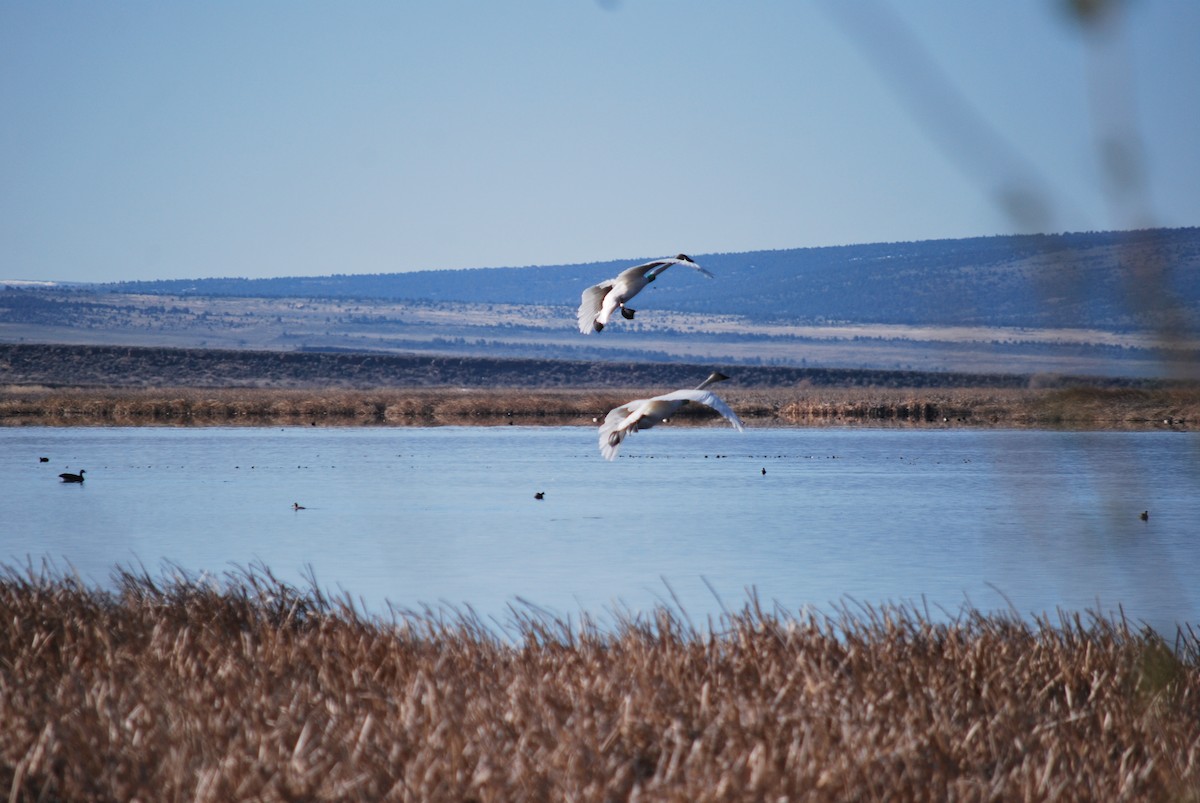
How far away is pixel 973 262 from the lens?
167 m

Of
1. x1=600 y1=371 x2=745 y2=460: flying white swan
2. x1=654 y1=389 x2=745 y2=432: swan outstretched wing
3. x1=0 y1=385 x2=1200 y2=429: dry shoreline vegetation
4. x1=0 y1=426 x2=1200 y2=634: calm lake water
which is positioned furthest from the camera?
x1=0 y1=385 x2=1200 y2=429: dry shoreline vegetation

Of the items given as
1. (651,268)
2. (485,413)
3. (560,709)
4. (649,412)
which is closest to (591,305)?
(651,268)

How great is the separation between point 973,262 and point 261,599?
164215mm

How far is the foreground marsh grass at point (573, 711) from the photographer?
5.70 meters

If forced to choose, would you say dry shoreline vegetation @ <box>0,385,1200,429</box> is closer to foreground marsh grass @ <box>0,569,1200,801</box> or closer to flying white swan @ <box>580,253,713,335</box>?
foreground marsh grass @ <box>0,569,1200,801</box>

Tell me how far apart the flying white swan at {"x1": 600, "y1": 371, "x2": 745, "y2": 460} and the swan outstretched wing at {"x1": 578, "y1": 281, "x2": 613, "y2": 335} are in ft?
1.58

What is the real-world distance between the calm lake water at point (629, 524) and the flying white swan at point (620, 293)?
5.65ft

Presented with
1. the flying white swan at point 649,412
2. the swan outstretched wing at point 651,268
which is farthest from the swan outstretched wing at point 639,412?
the swan outstretched wing at point 651,268

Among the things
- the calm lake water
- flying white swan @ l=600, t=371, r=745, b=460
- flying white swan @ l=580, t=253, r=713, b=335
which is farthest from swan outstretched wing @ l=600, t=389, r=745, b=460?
the calm lake water

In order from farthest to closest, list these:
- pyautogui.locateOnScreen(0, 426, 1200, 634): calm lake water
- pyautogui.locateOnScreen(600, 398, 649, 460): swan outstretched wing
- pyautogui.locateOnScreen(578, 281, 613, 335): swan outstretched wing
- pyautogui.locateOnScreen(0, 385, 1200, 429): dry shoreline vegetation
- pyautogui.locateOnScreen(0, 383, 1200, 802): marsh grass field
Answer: pyautogui.locateOnScreen(0, 385, 1200, 429): dry shoreline vegetation → pyautogui.locateOnScreen(0, 426, 1200, 634): calm lake water → pyautogui.locateOnScreen(578, 281, 613, 335): swan outstretched wing → pyautogui.locateOnScreen(600, 398, 649, 460): swan outstretched wing → pyautogui.locateOnScreen(0, 383, 1200, 802): marsh grass field

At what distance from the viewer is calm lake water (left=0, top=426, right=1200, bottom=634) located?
47.1ft

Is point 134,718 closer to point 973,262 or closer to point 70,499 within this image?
point 70,499

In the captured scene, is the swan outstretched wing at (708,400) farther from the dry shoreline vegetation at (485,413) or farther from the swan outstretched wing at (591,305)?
the dry shoreline vegetation at (485,413)

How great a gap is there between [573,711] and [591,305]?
2013mm
